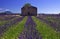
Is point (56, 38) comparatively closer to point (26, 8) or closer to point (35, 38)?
point (35, 38)

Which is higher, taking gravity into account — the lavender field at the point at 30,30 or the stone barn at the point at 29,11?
the lavender field at the point at 30,30

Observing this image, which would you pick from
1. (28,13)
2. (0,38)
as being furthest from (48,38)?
(28,13)

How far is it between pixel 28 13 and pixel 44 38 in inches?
2879

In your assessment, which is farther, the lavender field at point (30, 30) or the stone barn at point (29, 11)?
the stone barn at point (29, 11)

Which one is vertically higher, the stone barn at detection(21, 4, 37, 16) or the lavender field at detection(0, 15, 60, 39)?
the lavender field at detection(0, 15, 60, 39)

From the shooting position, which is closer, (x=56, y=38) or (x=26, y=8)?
(x=56, y=38)

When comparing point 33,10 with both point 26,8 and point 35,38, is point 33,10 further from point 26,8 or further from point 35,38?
point 35,38

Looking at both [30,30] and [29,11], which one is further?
[29,11]

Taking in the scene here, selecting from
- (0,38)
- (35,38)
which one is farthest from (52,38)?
(0,38)

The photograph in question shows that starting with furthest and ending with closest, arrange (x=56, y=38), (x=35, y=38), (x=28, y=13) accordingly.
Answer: (x=28, y=13) → (x=56, y=38) → (x=35, y=38)

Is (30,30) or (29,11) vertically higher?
(30,30)

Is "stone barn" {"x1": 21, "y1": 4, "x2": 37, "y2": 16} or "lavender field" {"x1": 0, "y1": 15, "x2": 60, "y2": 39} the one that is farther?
"stone barn" {"x1": 21, "y1": 4, "x2": 37, "y2": 16}

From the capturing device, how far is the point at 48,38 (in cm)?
1031

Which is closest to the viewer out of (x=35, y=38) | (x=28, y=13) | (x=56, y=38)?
(x=35, y=38)
